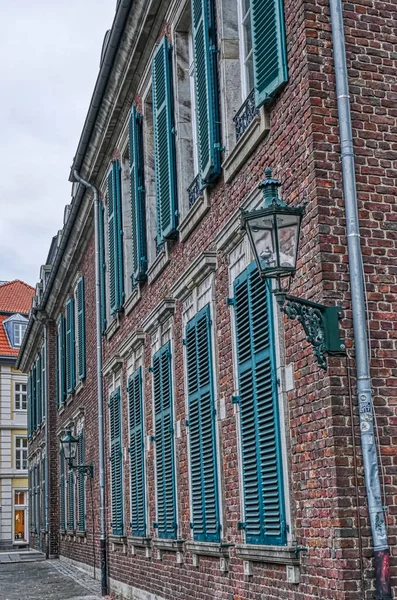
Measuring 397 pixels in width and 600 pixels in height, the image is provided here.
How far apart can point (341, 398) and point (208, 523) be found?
3.75 metres

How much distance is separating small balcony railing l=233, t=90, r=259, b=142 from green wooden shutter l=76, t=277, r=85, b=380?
12.1m

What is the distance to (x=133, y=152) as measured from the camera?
1387 cm

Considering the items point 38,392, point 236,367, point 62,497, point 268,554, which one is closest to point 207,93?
point 236,367

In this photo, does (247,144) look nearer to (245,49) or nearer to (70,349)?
(245,49)

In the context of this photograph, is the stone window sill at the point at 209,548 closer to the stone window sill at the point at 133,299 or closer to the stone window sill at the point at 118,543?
the stone window sill at the point at 133,299

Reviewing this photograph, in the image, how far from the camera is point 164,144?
11.8m

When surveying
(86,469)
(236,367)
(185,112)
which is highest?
(185,112)

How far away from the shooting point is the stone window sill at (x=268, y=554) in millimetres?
7241

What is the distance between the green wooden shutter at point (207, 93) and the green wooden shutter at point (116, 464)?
678 centimetres

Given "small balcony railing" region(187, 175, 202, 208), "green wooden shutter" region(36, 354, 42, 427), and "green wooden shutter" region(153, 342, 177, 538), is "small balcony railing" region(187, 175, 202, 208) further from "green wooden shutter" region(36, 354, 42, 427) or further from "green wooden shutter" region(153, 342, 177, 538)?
"green wooden shutter" region(36, 354, 42, 427)

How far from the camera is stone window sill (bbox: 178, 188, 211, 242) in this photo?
1003 centimetres

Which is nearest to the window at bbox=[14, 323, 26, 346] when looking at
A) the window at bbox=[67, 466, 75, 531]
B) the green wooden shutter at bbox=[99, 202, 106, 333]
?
the window at bbox=[67, 466, 75, 531]

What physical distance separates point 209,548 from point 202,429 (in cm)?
123

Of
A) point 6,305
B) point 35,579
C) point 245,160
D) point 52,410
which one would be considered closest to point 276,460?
point 245,160
